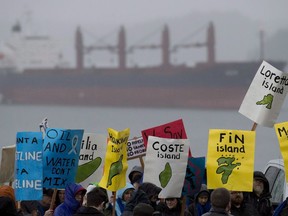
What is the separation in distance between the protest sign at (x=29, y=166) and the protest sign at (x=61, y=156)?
0.06 meters

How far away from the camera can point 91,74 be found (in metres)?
83.6

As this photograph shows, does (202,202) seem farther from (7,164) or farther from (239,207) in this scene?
(7,164)

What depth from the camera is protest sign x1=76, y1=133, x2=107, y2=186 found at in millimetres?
7008

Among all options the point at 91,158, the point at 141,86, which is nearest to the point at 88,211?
the point at 91,158

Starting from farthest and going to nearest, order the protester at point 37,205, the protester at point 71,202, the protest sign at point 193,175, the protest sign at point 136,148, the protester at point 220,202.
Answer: the protest sign at point 136,148 → the protester at point 37,205 → the protest sign at point 193,175 → the protester at point 71,202 → the protester at point 220,202

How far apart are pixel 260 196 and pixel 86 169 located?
1238 millimetres

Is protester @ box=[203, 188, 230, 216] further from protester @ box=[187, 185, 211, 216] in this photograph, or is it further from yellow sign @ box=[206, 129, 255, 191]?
protester @ box=[187, 185, 211, 216]

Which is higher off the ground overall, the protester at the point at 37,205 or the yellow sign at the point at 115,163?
the yellow sign at the point at 115,163

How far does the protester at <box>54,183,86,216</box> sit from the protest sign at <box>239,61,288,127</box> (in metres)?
1.46

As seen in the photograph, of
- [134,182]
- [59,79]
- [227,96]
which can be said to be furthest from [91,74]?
[134,182]

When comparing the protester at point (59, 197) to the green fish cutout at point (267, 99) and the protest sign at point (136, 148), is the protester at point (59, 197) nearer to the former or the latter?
the protest sign at point (136, 148)

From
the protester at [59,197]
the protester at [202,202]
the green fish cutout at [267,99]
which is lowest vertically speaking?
the protester at [202,202]

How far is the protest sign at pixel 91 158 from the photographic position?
23.0 feet

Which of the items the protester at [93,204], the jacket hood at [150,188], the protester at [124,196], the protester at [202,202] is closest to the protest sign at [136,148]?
the protester at [124,196]
